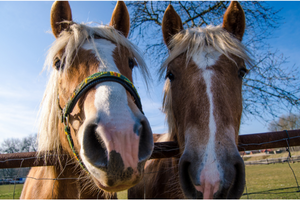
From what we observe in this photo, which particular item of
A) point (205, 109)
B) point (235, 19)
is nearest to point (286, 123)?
point (235, 19)

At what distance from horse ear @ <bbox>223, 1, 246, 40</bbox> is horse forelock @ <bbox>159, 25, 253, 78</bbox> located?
186mm

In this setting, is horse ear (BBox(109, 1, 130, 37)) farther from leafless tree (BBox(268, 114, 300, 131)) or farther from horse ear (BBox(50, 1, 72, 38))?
leafless tree (BBox(268, 114, 300, 131))

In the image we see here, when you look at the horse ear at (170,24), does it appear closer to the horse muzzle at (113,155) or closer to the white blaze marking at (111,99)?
the white blaze marking at (111,99)

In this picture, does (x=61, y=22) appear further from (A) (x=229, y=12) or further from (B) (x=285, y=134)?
(B) (x=285, y=134)

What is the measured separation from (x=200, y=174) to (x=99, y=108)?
2.89 feet

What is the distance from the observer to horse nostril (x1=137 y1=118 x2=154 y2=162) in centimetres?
117

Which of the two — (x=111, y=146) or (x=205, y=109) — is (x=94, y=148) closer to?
(x=111, y=146)

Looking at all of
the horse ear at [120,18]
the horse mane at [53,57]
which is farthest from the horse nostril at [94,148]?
the horse ear at [120,18]

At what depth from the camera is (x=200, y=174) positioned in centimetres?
135

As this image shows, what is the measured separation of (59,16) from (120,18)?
82 centimetres

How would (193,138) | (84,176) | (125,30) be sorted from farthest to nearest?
(125,30)
(84,176)
(193,138)

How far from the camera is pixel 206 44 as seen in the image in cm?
224

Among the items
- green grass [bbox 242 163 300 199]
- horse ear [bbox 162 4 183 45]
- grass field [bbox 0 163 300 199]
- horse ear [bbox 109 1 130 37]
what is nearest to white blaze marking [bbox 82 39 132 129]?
horse ear [bbox 109 1 130 37]

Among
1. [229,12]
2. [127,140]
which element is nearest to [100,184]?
[127,140]
